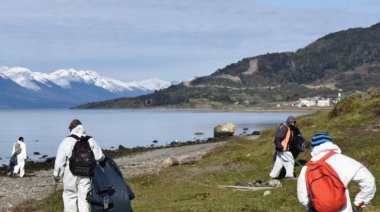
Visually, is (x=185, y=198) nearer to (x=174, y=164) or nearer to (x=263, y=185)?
(x=263, y=185)

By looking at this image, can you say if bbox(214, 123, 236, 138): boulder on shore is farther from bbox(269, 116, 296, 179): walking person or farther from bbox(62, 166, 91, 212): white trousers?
bbox(62, 166, 91, 212): white trousers

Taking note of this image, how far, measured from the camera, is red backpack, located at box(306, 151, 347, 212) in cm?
745

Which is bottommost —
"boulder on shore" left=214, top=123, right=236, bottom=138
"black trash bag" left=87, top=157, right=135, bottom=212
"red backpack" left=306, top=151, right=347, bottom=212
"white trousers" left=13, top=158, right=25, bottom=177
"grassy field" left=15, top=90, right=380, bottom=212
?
"boulder on shore" left=214, top=123, right=236, bottom=138

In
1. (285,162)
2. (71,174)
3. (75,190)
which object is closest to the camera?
(71,174)

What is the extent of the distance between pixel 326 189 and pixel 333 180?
0.15 m

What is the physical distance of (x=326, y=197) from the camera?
7.47m

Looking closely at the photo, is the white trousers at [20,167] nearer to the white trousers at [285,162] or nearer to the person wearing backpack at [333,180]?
the white trousers at [285,162]

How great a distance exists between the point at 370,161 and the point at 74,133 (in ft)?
38.6

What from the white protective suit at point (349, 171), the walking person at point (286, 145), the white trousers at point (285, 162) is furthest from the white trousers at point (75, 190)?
the white trousers at point (285, 162)

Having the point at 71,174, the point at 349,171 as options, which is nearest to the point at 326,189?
the point at 349,171

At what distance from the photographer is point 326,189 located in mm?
7484

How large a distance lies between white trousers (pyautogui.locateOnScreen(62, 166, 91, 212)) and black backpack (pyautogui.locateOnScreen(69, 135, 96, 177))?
0.78ft

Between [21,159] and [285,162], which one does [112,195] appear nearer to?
[285,162]

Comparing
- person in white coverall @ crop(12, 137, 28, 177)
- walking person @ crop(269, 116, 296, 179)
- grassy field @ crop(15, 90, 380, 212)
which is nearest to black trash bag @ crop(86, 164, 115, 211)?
grassy field @ crop(15, 90, 380, 212)
